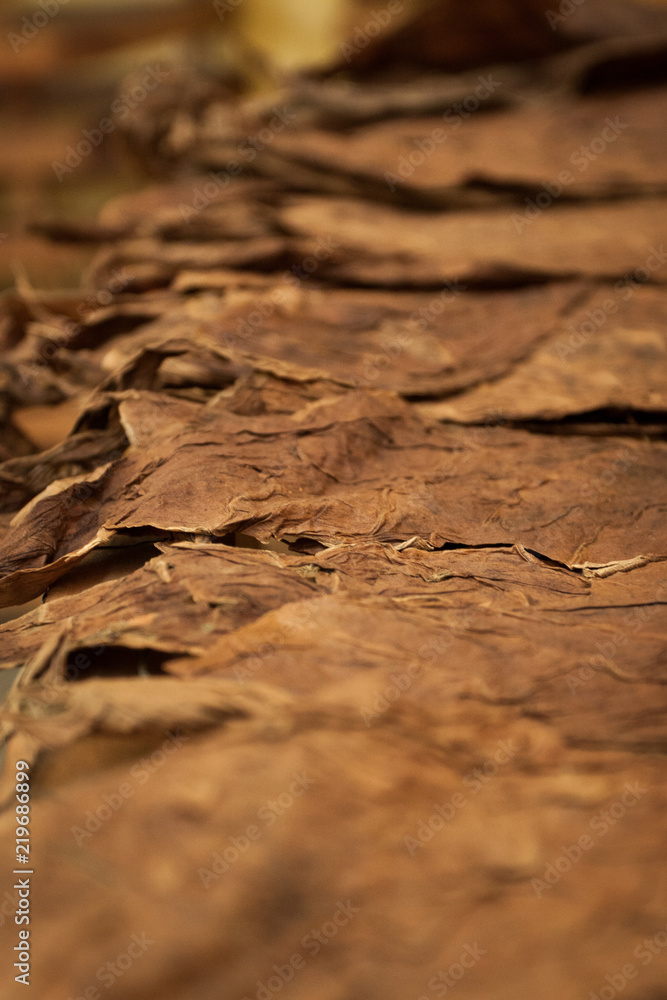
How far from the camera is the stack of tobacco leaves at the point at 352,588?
2.43 feet

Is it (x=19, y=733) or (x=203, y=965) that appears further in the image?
(x=19, y=733)

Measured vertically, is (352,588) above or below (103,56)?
below

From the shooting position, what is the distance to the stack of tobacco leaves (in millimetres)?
740

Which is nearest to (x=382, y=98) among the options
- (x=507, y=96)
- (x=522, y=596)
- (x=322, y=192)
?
(x=507, y=96)

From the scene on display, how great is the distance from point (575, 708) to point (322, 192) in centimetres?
208

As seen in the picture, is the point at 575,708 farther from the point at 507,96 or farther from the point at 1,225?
the point at 1,225

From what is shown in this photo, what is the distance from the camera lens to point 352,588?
3.55ft

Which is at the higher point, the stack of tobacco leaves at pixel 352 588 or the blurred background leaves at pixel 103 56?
the blurred background leaves at pixel 103 56

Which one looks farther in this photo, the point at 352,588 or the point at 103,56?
the point at 103,56

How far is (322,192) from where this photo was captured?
2451 mm

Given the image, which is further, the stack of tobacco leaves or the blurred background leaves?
the blurred background leaves

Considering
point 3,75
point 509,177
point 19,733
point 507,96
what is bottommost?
point 19,733

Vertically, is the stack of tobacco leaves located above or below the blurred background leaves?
below

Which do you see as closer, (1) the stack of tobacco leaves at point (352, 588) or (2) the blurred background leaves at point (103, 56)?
(1) the stack of tobacco leaves at point (352, 588)
